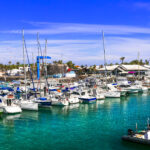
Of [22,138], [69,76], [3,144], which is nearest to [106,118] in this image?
[22,138]

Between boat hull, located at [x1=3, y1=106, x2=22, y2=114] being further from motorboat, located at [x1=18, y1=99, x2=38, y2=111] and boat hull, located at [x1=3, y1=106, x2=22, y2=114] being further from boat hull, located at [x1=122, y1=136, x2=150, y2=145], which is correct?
boat hull, located at [x1=122, y1=136, x2=150, y2=145]

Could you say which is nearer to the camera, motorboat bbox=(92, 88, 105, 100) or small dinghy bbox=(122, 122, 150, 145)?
small dinghy bbox=(122, 122, 150, 145)

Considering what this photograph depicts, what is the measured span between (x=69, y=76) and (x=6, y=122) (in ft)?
273

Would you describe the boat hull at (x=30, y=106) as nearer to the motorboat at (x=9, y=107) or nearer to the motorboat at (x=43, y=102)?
the motorboat at (x=9, y=107)

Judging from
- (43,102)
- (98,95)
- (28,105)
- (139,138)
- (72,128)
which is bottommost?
(72,128)

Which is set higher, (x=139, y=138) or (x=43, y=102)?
(x=43, y=102)

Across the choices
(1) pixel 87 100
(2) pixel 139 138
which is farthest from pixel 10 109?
(2) pixel 139 138

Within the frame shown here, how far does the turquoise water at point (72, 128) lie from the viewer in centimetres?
2555

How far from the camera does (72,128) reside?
31984mm

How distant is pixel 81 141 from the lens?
26641mm

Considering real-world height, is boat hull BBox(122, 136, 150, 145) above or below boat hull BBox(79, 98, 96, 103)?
below

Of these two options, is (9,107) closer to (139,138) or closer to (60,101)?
(60,101)

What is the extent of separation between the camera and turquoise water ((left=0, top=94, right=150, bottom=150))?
2555 centimetres

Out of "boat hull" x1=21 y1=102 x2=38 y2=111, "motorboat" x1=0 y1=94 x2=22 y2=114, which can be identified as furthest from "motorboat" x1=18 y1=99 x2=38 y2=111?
"motorboat" x1=0 y1=94 x2=22 y2=114
